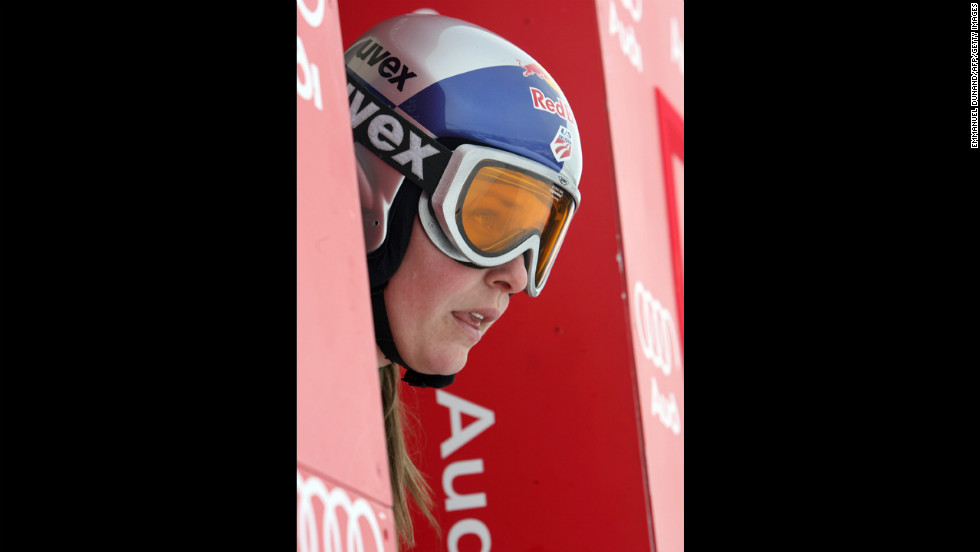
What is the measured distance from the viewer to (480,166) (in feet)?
6.00

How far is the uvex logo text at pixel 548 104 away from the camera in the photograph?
6.36ft

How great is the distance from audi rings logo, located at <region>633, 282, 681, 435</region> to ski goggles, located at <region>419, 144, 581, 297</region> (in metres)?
0.75

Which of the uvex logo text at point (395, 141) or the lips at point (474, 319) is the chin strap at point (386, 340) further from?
the uvex logo text at point (395, 141)

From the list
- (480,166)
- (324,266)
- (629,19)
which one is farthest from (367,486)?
(629,19)

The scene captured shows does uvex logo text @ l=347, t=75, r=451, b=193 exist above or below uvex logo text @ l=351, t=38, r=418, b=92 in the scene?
below

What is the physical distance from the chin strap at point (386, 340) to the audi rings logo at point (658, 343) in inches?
28.1

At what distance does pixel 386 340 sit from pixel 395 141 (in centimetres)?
38

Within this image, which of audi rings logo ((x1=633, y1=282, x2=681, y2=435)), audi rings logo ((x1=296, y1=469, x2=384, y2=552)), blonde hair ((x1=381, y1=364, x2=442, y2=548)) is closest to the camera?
audi rings logo ((x1=296, y1=469, x2=384, y2=552))

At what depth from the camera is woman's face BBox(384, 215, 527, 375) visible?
1.89m

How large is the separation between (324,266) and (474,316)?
100cm

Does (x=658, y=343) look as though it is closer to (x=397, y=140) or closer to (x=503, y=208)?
(x=503, y=208)

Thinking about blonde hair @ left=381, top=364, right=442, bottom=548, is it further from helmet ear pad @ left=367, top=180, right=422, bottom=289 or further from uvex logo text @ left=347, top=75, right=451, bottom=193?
uvex logo text @ left=347, top=75, right=451, bottom=193

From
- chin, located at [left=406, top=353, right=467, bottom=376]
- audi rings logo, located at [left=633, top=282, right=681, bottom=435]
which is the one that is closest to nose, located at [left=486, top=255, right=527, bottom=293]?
chin, located at [left=406, top=353, right=467, bottom=376]
